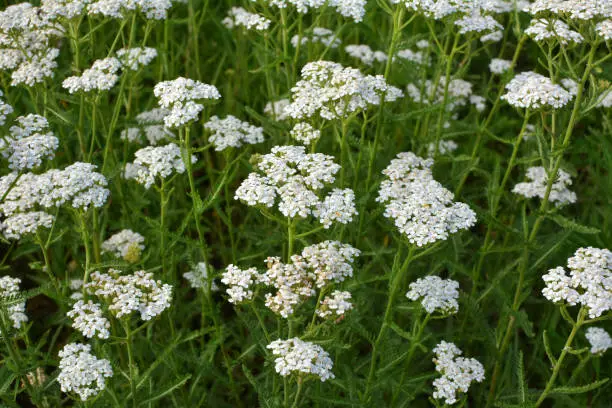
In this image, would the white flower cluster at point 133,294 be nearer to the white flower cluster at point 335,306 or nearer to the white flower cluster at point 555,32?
the white flower cluster at point 335,306

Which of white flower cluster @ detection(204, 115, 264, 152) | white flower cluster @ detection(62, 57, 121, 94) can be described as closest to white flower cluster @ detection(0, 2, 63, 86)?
white flower cluster @ detection(62, 57, 121, 94)

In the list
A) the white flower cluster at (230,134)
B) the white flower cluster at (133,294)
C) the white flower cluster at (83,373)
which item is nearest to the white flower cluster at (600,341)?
the white flower cluster at (230,134)

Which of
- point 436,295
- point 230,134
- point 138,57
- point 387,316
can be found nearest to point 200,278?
point 230,134

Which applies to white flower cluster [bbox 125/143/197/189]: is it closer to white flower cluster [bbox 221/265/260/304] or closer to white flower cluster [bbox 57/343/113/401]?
white flower cluster [bbox 221/265/260/304]

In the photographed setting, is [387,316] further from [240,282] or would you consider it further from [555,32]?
[555,32]

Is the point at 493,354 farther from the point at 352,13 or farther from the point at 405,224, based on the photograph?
the point at 352,13

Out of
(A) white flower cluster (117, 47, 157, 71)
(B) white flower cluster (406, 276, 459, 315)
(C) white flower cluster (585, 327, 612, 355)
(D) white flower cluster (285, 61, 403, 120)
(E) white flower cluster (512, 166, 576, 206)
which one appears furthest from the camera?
(E) white flower cluster (512, 166, 576, 206)

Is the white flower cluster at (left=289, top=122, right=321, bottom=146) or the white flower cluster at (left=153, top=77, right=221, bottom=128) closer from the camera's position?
the white flower cluster at (left=153, top=77, right=221, bottom=128)

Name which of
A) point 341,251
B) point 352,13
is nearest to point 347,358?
point 341,251
